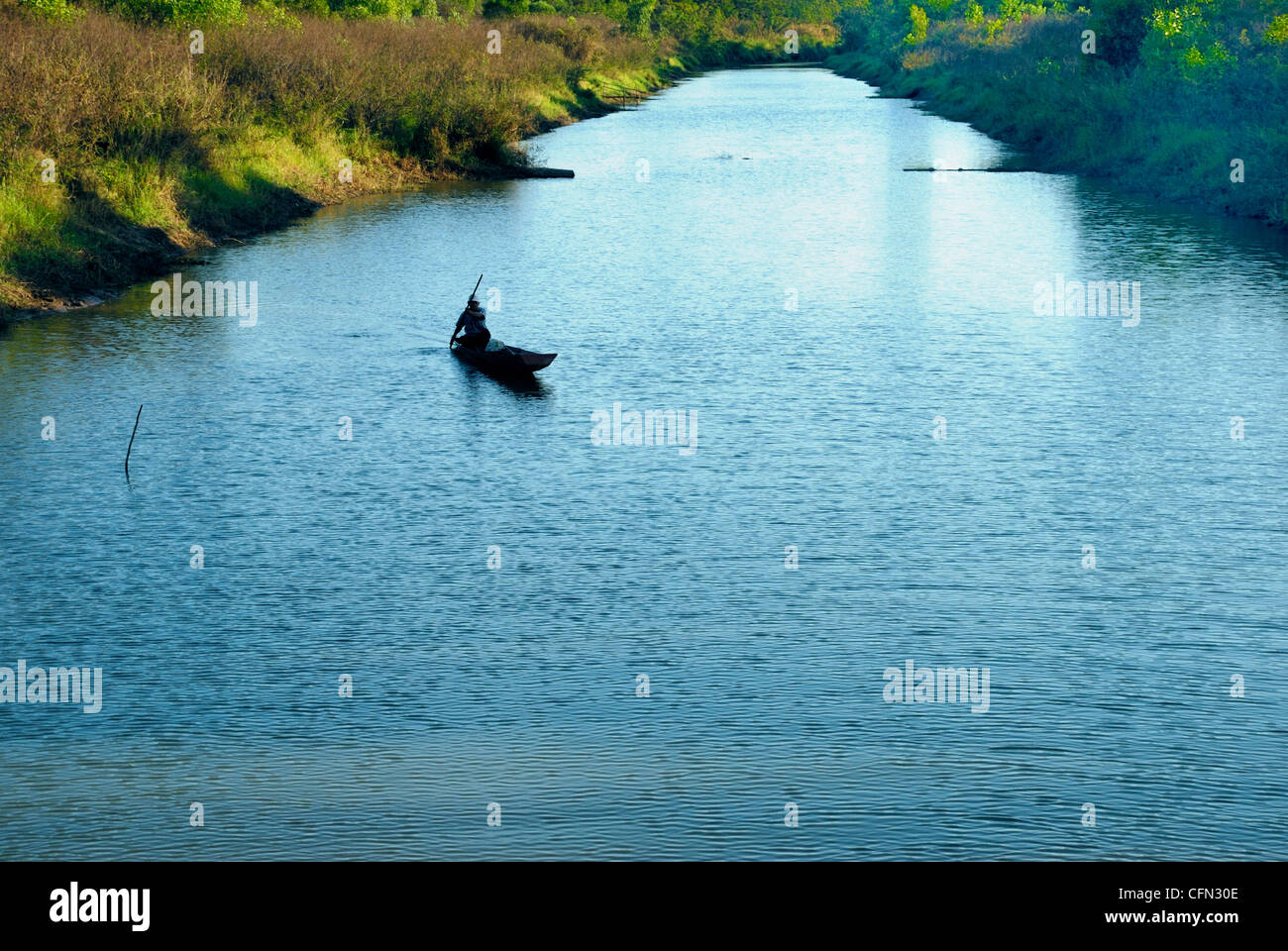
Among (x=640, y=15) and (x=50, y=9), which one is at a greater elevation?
(x=640, y=15)

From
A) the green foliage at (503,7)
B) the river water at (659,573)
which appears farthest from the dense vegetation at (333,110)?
the green foliage at (503,7)

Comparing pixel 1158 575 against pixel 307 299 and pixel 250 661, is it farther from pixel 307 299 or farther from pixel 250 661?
pixel 307 299

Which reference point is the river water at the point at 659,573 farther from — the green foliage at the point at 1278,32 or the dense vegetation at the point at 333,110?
the green foliage at the point at 1278,32

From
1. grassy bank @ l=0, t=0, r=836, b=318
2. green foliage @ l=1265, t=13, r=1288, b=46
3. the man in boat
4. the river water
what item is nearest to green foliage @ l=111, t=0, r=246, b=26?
grassy bank @ l=0, t=0, r=836, b=318

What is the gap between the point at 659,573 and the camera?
1591 centimetres

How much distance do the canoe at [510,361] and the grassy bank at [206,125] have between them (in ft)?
30.9

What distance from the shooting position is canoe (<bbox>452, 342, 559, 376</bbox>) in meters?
24.2

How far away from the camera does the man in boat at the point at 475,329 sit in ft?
84.3

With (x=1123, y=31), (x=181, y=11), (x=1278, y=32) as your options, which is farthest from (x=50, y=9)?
(x=1123, y=31)

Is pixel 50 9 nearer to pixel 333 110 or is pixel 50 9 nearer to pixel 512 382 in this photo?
pixel 333 110

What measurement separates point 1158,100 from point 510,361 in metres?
31.7

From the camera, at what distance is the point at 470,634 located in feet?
47.0

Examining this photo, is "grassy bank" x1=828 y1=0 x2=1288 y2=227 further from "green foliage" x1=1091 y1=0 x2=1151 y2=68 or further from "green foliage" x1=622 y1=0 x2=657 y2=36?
"green foliage" x1=622 y1=0 x2=657 y2=36
